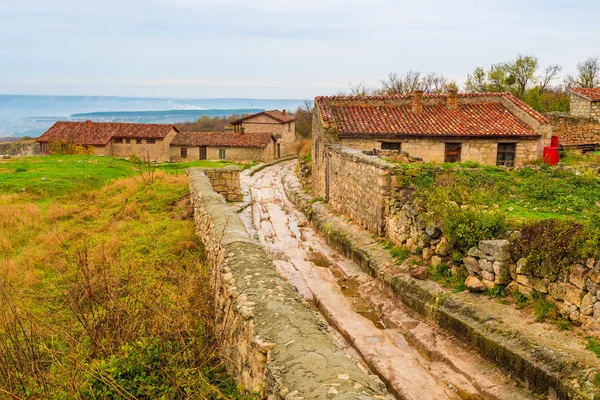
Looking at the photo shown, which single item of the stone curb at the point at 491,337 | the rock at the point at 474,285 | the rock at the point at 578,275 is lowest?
the stone curb at the point at 491,337

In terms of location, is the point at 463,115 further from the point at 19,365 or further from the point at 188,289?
the point at 19,365

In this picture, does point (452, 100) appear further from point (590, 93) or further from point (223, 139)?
point (223, 139)

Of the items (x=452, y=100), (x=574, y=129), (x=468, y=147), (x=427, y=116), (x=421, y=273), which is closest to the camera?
(x=421, y=273)

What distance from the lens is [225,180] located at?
61.8 ft

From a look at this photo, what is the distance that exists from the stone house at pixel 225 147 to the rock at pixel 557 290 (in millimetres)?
45127

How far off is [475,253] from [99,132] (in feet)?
184

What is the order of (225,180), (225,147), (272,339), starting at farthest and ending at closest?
(225,147) → (225,180) → (272,339)

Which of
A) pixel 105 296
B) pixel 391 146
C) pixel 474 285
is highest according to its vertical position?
pixel 391 146

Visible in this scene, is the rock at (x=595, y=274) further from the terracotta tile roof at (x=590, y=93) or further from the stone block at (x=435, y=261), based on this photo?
the terracotta tile roof at (x=590, y=93)

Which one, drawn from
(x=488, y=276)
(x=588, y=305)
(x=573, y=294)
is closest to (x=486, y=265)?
(x=488, y=276)

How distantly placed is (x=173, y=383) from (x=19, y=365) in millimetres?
1496

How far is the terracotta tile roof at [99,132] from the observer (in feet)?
182

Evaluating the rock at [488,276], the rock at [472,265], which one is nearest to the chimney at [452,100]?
the rock at [472,265]

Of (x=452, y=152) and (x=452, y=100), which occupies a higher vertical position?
(x=452, y=100)
